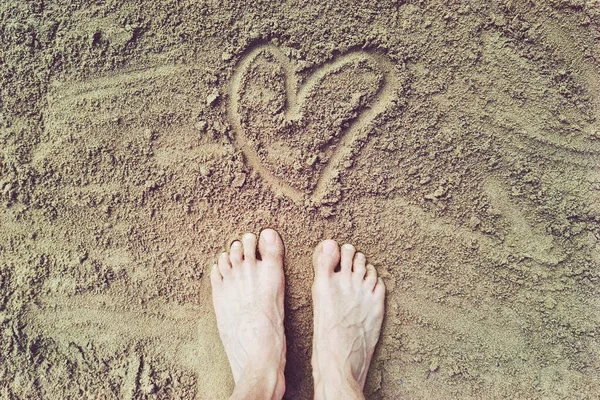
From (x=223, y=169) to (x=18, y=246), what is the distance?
2.48 ft

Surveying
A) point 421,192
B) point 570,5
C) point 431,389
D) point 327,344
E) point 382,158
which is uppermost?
point 570,5

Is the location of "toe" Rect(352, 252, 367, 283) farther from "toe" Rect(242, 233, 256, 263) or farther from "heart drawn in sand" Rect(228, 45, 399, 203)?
"toe" Rect(242, 233, 256, 263)

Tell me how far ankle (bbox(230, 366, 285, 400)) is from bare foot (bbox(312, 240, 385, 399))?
0.14m

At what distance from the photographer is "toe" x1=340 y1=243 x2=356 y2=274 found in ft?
4.48

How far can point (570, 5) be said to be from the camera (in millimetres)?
1280

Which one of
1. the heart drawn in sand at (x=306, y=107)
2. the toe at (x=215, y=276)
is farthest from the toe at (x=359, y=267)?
the toe at (x=215, y=276)

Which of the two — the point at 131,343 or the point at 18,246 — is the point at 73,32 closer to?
the point at 18,246

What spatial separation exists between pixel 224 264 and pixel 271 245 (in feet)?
0.58

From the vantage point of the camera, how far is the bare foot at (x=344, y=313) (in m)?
1.35

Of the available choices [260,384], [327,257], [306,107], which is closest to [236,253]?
[327,257]

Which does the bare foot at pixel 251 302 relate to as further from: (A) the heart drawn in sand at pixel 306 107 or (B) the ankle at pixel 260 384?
(A) the heart drawn in sand at pixel 306 107

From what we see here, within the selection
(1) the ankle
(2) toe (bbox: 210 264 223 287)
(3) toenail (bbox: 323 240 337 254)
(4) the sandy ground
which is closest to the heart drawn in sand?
(4) the sandy ground

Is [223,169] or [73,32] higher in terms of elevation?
[73,32]

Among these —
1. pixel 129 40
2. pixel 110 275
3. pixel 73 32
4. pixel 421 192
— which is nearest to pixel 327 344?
pixel 421 192
